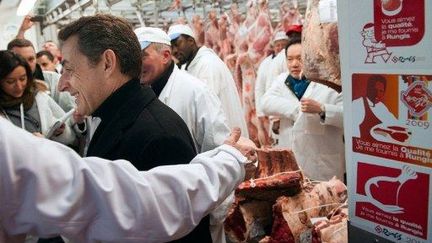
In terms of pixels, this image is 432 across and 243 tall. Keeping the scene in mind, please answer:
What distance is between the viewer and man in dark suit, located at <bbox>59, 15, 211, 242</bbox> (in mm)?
1507

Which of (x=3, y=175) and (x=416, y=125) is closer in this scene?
(x=3, y=175)

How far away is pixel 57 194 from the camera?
2.68 feet

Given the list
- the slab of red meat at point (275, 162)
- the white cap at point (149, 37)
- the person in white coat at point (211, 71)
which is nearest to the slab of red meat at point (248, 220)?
the slab of red meat at point (275, 162)

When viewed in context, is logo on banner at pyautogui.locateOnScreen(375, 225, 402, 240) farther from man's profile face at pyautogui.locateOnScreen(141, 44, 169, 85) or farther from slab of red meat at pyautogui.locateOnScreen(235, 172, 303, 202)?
man's profile face at pyautogui.locateOnScreen(141, 44, 169, 85)

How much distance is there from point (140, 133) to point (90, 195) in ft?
2.15

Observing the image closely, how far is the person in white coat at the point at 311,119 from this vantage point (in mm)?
3018

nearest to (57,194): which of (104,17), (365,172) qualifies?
(365,172)

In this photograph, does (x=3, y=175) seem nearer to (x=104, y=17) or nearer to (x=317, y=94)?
(x=104, y=17)

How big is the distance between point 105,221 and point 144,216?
0.08 meters

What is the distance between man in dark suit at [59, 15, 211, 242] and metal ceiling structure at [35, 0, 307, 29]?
432 centimetres

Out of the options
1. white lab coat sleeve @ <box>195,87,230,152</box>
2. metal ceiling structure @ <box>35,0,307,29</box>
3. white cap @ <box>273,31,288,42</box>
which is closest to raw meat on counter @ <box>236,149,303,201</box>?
white lab coat sleeve @ <box>195,87,230,152</box>

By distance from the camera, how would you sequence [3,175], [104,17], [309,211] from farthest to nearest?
[309,211], [104,17], [3,175]

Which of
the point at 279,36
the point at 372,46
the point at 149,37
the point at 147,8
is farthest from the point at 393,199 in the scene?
the point at 147,8

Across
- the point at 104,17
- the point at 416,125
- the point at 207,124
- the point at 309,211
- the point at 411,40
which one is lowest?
the point at 309,211
